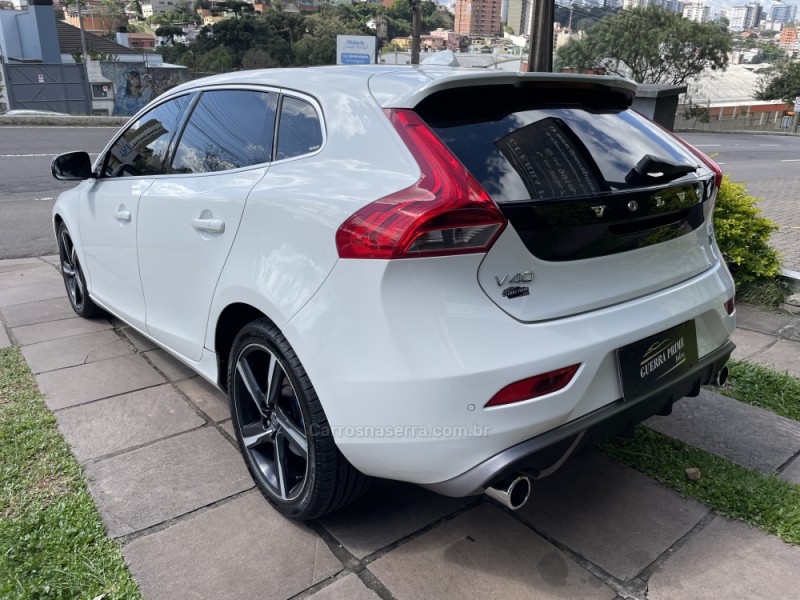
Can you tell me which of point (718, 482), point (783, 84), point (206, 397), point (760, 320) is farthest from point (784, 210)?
point (783, 84)

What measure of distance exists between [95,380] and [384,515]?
2.13 m

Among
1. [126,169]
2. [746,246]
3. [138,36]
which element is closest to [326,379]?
[126,169]

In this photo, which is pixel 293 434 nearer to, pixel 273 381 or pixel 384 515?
pixel 273 381

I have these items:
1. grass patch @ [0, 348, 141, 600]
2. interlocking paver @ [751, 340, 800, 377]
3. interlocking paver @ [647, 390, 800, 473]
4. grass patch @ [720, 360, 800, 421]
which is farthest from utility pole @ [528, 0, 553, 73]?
grass patch @ [0, 348, 141, 600]

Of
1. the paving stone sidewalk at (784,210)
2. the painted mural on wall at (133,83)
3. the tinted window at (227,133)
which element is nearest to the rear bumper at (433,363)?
the tinted window at (227,133)

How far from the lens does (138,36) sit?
91.4 m

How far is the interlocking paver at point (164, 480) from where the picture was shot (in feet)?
8.55

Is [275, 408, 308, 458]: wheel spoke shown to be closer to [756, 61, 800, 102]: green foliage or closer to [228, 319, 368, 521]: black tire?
[228, 319, 368, 521]: black tire

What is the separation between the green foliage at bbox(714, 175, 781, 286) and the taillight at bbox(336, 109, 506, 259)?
12.0 ft

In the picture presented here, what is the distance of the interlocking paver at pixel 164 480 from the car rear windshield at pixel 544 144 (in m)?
1.70

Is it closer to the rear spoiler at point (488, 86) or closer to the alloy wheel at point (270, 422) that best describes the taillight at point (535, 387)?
the alloy wheel at point (270, 422)

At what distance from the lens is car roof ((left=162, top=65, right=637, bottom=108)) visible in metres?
2.14

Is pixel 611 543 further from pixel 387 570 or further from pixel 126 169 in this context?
pixel 126 169

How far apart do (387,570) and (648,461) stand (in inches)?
52.8
